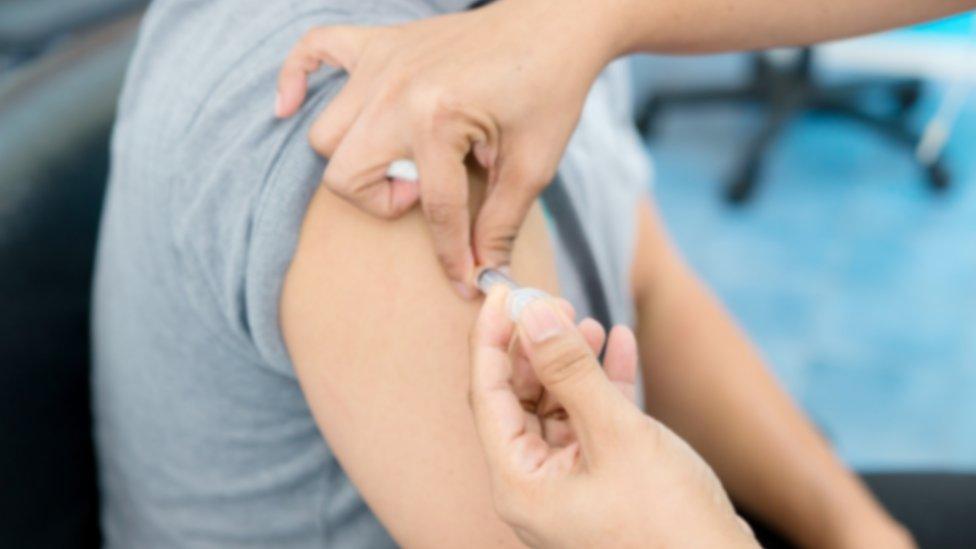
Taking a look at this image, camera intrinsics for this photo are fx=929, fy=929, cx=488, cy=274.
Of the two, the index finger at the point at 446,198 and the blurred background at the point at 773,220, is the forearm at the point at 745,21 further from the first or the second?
the blurred background at the point at 773,220

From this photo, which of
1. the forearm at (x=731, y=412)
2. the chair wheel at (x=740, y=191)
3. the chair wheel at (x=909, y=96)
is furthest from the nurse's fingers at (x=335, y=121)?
the chair wheel at (x=909, y=96)

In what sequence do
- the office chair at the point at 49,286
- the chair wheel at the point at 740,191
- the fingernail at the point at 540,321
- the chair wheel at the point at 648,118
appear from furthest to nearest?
the chair wheel at the point at 648,118 < the chair wheel at the point at 740,191 < the office chair at the point at 49,286 < the fingernail at the point at 540,321

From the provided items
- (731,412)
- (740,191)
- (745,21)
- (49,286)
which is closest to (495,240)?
(745,21)

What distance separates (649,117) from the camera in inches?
108

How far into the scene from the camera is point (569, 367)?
510 mm

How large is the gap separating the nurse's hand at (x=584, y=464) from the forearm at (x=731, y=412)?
485 mm

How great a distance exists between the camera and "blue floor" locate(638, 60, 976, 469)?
1956mm

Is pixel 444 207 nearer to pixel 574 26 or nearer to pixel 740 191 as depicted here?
pixel 574 26

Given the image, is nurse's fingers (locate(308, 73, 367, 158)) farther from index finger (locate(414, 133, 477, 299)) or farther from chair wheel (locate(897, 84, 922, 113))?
chair wheel (locate(897, 84, 922, 113))

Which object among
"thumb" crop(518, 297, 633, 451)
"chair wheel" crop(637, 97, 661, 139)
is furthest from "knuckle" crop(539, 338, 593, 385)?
"chair wheel" crop(637, 97, 661, 139)

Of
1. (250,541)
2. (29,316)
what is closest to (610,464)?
(250,541)

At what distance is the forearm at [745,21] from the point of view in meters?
0.66

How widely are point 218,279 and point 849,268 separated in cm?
199

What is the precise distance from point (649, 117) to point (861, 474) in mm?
1811
